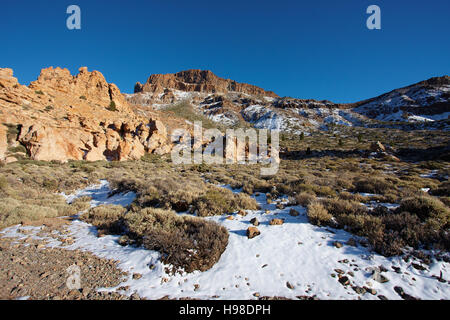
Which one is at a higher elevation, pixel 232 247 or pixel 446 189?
pixel 446 189

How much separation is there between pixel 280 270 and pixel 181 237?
86.5 inches

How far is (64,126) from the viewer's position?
18250mm

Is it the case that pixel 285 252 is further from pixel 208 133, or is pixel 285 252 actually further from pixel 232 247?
pixel 208 133

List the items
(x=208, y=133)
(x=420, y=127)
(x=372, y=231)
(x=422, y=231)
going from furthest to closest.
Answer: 1. (x=420, y=127)
2. (x=208, y=133)
3. (x=372, y=231)
4. (x=422, y=231)

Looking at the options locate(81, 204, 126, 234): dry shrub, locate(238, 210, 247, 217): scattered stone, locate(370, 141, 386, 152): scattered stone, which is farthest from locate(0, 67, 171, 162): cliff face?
locate(370, 141, 386, 152): scattered stone

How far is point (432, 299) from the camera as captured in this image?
2533 mm

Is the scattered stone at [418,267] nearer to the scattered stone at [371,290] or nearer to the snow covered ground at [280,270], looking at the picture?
the snow covered ground at [280,270]

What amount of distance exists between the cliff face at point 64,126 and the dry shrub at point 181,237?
54.6ft

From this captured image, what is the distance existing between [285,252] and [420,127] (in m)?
69.2

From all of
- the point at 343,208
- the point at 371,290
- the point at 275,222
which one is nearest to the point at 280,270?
the point at 371,290

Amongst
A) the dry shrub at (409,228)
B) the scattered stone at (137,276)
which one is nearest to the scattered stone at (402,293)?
the dry shrub at (409,228)

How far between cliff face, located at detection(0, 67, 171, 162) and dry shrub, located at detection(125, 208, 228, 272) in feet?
54.6
